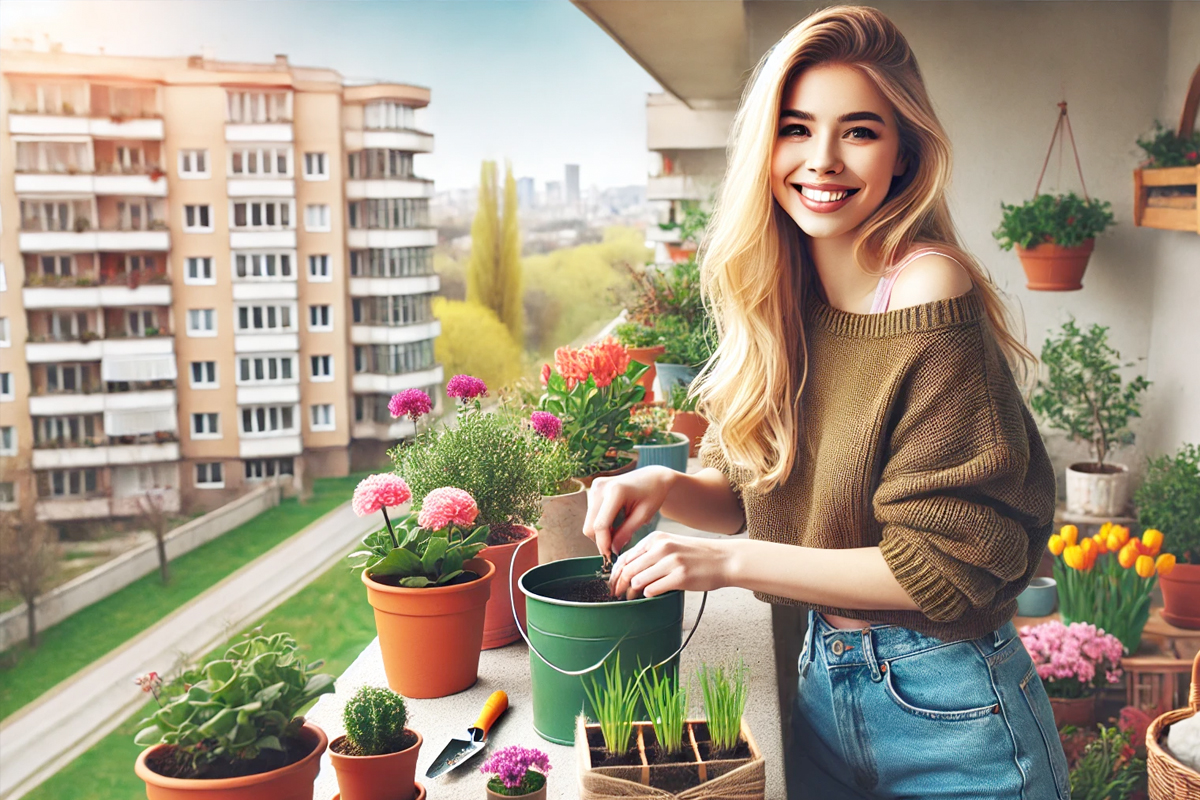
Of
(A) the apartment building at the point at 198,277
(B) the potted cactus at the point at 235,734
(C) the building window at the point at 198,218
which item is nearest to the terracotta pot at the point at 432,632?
(B) the potted cactus at the point at 235,734

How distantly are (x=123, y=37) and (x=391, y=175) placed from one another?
60.0ft

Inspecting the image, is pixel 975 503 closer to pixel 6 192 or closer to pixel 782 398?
pixel 782 398

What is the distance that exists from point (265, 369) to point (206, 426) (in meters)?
2.62

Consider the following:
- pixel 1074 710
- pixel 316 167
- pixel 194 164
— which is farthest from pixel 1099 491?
pixel 194 164

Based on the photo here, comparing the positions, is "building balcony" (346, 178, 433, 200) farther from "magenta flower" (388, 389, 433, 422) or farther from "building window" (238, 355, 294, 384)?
"magenta flower" (388, 389, 433, 422)

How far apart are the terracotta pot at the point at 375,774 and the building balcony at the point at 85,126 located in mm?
29644

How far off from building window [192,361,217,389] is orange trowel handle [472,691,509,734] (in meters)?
30.7

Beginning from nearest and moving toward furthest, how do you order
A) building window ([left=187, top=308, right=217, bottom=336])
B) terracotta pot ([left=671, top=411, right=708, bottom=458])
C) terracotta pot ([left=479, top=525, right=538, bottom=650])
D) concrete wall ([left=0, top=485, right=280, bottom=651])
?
terracotta pot ([left=479, top=525, right=538, bottom=650]) < terracotta pot ([left=671, top=411, right=708, bottom=458]) < concrete wall ([left=0, top=485, right=280, bottom=651]) < building window ([left=187, top=308, right=217, bottom=336])

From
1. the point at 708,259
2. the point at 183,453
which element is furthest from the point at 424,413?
the point at 183,453

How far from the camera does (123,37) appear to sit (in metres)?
41.7

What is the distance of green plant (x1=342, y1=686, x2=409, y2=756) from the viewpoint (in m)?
0.78

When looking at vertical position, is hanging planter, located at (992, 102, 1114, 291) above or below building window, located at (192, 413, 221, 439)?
above

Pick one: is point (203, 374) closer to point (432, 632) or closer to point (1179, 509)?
point (1179, 509)

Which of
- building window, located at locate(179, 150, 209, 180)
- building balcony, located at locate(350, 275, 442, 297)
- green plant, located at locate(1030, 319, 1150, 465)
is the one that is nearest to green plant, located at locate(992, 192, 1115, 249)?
green plant, located at locate(1030, 319, 1150, 465)
